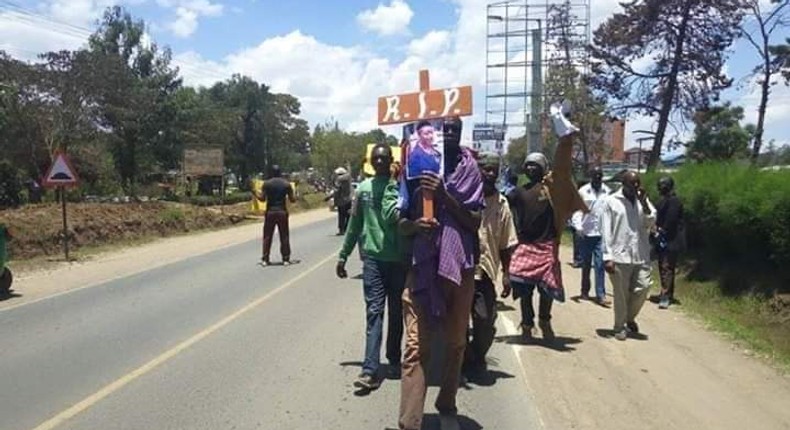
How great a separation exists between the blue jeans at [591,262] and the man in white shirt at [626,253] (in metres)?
2.64

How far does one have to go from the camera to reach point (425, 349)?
5086mm

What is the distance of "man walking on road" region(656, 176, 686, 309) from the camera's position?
11594mm

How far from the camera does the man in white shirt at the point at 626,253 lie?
8812 mm

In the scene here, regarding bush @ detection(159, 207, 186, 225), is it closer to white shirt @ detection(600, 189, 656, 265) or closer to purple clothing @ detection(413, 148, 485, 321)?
white shirt @ detection(600, 189, 656, 265)

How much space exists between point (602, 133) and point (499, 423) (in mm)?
31391

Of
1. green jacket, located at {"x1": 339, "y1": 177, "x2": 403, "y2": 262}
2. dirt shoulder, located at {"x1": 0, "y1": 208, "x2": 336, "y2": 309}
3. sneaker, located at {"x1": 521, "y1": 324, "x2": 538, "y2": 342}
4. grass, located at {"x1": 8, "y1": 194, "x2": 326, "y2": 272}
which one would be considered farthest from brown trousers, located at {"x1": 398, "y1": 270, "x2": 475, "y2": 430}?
grass, located at {"x1": 8, "y1": 194, "x2": 326, "y2": 272}

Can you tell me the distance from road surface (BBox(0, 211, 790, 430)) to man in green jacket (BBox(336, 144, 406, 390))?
14.3 inches

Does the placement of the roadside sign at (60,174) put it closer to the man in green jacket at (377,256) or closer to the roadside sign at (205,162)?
the man in green jacket at (377,256)

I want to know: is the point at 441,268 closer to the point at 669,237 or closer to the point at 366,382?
the point at 366,382

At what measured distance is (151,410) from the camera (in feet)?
19.2

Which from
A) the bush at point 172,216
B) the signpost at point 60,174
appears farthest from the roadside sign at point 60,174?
the bush at point 172,216

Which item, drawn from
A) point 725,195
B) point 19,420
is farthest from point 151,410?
point 725,195

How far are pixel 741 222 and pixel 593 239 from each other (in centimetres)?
207

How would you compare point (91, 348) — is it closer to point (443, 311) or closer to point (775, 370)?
point (443, 311)
